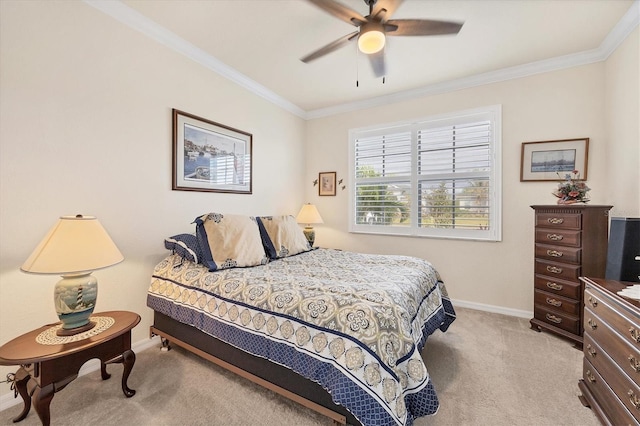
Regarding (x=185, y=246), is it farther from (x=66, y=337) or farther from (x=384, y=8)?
(x=384, y=8)

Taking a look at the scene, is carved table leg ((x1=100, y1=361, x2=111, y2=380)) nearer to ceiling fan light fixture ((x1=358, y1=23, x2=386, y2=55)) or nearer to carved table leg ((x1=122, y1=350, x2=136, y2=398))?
carved table leg ((x1=122, y1=350, x2=136, y2=398))

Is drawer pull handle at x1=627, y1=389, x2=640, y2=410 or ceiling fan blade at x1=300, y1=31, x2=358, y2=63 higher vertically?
ceiling fan blade at x1=300, y1=31, x2=358, y2=63

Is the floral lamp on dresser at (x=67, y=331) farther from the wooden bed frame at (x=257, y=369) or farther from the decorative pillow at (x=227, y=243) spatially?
the decorative pillow at (x=227, y=243)

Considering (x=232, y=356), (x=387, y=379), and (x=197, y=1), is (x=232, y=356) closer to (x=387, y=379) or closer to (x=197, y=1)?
(x=387, y=379)

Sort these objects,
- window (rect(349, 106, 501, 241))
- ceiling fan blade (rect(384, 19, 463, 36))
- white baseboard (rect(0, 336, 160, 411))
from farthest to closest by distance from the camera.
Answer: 1. window (rect(349, 106, 501, 241))
2. ceiling fan blade (rect(384, 19, 463, 36))
3. white baseboard (rect(0, 336, 160, 411))

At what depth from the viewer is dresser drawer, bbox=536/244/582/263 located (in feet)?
7.79

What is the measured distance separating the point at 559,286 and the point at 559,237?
46 cm

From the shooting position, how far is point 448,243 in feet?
11.1

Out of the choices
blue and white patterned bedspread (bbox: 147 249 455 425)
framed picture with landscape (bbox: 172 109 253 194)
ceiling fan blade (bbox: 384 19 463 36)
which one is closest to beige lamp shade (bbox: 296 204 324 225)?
framed picture with landscape (bbox: 172 109 253 194)

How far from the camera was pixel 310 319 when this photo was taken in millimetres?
1444

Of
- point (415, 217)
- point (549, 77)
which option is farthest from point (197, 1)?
point (549, 77)

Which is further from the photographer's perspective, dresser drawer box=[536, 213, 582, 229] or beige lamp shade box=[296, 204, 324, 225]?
beige lamp shade box=[296, 204, 324, 225]

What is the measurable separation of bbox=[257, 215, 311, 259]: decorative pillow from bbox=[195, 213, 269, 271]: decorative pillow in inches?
9.9

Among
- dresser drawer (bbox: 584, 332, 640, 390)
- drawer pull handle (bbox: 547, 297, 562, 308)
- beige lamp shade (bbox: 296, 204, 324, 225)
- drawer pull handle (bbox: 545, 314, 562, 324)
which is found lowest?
drawer pull handle (bbox: 545, 314, 562, 324)
